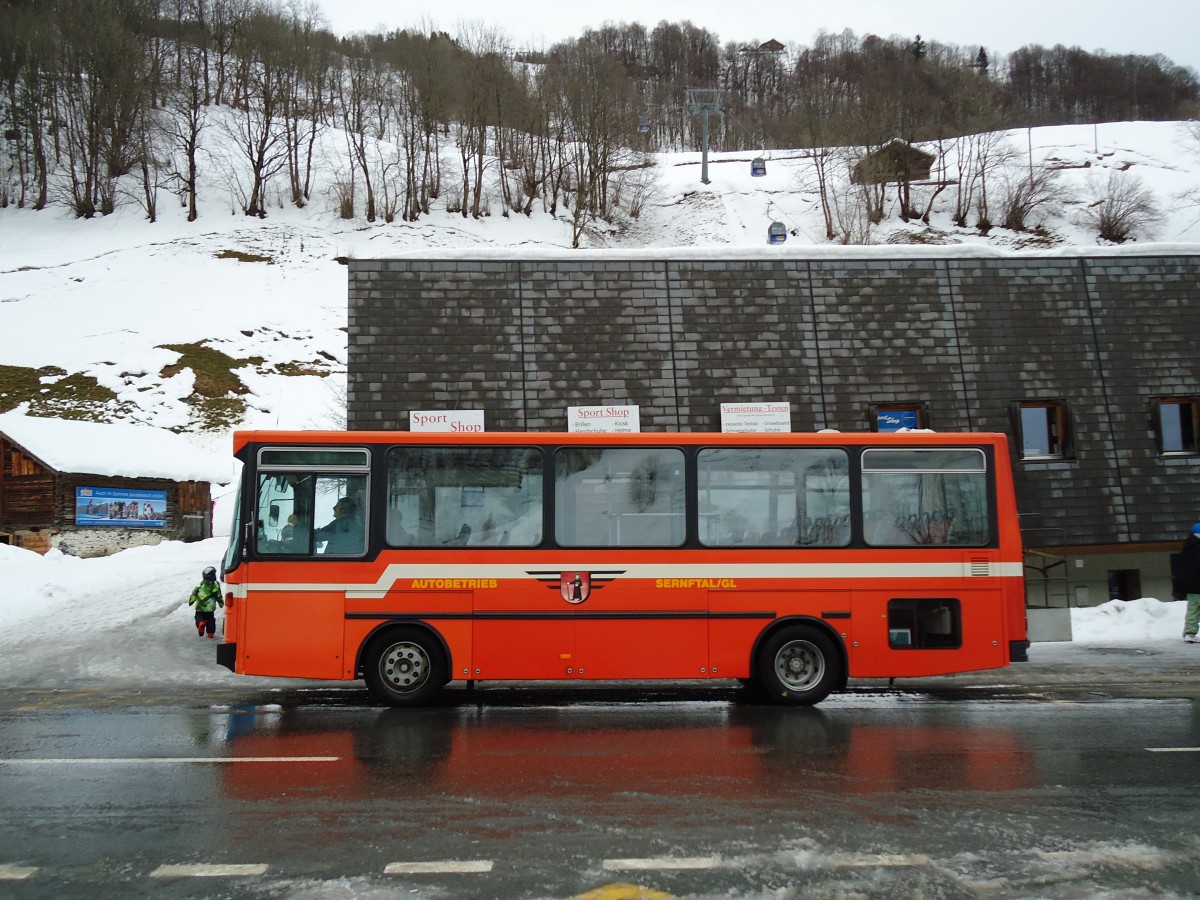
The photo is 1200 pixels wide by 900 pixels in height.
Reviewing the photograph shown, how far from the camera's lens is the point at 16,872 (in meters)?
5.12

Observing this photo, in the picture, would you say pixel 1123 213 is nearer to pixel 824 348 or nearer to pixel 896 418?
pixel 896 418

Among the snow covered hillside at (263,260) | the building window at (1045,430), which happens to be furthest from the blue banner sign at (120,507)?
the building window at (1045,430)

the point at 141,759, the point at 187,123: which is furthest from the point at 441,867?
the point at 187,123

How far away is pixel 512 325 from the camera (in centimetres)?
1800

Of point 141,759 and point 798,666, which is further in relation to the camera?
point 798,666

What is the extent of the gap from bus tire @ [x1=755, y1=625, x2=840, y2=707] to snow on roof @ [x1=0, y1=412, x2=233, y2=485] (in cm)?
3155

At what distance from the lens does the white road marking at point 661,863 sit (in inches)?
202

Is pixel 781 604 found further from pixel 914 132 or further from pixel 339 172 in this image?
pixel 914 132

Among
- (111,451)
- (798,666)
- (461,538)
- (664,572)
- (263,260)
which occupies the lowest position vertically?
(798,666)

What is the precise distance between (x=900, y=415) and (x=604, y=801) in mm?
13472

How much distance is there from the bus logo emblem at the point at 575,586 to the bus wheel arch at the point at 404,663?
1.43m

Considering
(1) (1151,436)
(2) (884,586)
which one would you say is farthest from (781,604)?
(1) (1151,436)

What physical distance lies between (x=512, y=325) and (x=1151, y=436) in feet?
41.5

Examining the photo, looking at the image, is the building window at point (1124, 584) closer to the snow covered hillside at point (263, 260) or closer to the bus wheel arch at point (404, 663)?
the bus wheel arch at point (404, 663)
